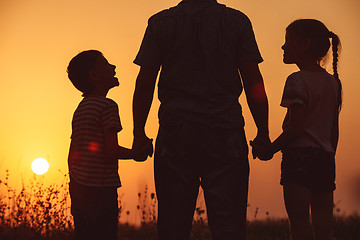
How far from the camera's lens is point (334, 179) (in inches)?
178

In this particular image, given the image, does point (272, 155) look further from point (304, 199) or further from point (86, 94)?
point (86, 94)

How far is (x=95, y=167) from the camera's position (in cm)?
445

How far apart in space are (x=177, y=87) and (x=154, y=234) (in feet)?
18.3

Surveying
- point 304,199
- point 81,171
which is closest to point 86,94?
point 81,171

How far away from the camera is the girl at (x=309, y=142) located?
170 inches

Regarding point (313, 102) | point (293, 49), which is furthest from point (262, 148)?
point (293, 49)

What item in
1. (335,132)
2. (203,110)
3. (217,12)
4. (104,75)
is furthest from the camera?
(104,75)

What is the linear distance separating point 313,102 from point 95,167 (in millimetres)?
1943

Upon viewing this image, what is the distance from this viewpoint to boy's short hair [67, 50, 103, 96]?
15.9 ft

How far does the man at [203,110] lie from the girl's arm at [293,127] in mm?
535

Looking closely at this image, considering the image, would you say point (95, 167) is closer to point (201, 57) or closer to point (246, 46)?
point (201, 57)

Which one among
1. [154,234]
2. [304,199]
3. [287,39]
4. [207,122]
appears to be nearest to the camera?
[207,122]

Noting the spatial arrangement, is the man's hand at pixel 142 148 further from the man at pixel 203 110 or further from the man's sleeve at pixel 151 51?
the man's sleeve at pixel 151 51

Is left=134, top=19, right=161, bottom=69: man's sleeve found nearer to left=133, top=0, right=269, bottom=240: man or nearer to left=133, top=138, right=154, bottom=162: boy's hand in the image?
left=133, top=0, right=269, bottom=240: man
